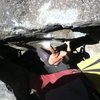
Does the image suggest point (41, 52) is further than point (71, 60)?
No

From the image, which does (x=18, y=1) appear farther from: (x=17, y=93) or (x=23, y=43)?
(x=17, y=93)

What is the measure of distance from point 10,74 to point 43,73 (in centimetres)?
34

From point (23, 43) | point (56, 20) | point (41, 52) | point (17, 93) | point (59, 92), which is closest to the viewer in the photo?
point (56, 20)

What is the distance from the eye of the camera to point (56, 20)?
198cm

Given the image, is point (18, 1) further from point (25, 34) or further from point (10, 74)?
point (10, 74)

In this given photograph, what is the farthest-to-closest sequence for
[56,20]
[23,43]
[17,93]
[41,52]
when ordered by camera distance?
[17,93] < [41,52] < [23,43] < [56,20]

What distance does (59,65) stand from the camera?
2.97 metres

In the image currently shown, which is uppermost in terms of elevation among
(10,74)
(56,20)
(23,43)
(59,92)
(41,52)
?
(56,20)

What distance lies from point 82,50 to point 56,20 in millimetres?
1295

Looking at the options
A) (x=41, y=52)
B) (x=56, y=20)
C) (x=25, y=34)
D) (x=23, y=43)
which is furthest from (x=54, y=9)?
(x=41, y=52)

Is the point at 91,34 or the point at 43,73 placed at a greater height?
the point at 91,34

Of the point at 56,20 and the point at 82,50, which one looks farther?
the point at 82,50

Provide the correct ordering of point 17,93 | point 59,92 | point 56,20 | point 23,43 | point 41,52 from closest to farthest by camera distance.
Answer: point 56,20 → point 23,43 → point 41,52 → point 17,93 → point 59,92

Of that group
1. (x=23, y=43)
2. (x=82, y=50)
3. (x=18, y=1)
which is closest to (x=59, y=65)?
(x=82, y=50)
